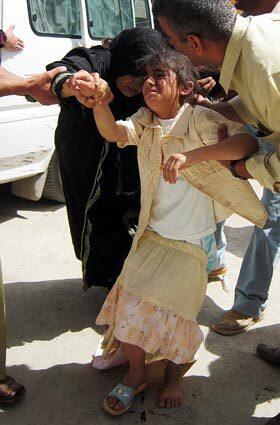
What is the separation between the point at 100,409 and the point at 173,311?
1.80ft

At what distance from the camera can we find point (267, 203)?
2553 mm

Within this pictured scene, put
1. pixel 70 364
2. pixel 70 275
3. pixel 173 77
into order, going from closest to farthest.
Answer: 1. pixel 173 77
2. pixel 70 364
3. pixel 70 275

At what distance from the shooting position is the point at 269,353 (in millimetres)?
2516

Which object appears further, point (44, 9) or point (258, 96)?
point (44, 9)

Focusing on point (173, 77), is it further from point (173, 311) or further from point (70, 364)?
point (70, 364)

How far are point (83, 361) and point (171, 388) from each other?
0.50 meters

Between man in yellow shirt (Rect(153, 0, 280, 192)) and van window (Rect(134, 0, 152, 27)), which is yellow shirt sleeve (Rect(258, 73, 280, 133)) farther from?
van window (Rect(134, 0, 152, 27))

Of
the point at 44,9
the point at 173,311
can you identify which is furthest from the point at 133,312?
the point at 44,9

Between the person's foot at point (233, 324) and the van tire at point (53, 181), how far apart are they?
2.24 metres

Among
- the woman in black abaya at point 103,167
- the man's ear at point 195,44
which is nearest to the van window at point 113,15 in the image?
the woman in black abaya at point 103,167

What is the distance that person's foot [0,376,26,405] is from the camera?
2.19 metres

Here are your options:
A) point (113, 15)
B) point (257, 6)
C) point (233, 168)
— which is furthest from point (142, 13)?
point (233, 168)

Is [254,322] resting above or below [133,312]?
below

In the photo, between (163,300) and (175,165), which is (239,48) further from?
(163,300)
